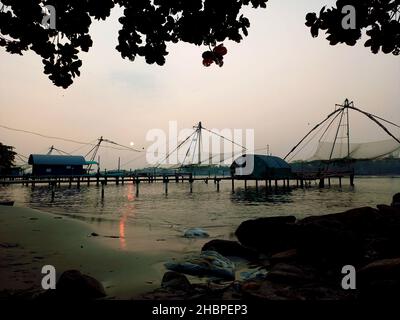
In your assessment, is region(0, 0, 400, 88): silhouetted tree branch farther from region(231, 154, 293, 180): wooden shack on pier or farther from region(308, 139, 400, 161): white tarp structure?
region(308, 139, 400, 161): white tarp structure

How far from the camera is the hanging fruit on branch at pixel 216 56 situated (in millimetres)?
3758

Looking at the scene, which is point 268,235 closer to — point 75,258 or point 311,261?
point 311,261

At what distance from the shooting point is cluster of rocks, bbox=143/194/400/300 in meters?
4.59

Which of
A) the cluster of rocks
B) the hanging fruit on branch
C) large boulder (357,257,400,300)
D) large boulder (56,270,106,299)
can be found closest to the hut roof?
the cluster of rocks

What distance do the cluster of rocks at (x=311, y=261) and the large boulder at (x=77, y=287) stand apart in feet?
2.82

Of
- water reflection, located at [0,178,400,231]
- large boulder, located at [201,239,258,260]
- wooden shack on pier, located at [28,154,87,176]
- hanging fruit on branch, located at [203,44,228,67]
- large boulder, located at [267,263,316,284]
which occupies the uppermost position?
wooden shack on pier, located at [28,154,87,176]

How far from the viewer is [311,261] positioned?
6.55 metres

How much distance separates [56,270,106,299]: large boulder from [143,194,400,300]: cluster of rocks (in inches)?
33.9

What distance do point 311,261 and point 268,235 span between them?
2206 millimetres

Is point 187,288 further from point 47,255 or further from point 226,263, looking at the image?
point 47,255
